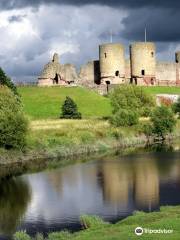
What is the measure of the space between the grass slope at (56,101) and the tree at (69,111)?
3.84 feet

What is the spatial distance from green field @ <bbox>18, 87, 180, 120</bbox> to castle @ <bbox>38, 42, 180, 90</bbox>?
16.9 ft

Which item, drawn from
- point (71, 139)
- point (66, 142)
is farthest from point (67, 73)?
point (66, 142)

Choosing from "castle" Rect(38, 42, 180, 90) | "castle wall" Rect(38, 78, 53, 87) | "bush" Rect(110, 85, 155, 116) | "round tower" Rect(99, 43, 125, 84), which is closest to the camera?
"bush" Rect(110, 85, 155, 116)

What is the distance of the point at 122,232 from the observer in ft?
55.9

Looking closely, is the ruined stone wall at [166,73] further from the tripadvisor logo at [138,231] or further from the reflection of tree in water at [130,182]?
the tripadvisor logo at [138,231]

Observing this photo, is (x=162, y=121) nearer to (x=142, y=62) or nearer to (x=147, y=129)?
(x=147, y=129)

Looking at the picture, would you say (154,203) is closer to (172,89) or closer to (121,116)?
(121,116)

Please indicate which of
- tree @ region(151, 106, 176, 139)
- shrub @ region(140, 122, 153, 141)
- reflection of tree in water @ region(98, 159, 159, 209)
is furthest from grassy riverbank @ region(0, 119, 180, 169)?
reflection of tree in water @ region(98, 159, 159, 209)

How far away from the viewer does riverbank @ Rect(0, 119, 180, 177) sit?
3747 cm

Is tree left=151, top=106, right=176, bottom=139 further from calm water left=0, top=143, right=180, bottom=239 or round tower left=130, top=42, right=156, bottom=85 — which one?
round tower left=130, top=42, right=156, bottom=85

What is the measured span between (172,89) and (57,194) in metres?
48.2

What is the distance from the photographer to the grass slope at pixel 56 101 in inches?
2297

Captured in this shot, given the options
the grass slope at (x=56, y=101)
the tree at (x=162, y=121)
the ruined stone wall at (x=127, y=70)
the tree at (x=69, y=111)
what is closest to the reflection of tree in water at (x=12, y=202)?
the tree at (x=162, y=121)

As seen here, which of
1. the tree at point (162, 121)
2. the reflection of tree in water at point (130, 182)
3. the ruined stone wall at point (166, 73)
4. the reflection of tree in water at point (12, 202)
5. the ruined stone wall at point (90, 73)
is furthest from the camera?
the ruined stone wall at point (166, 73)
